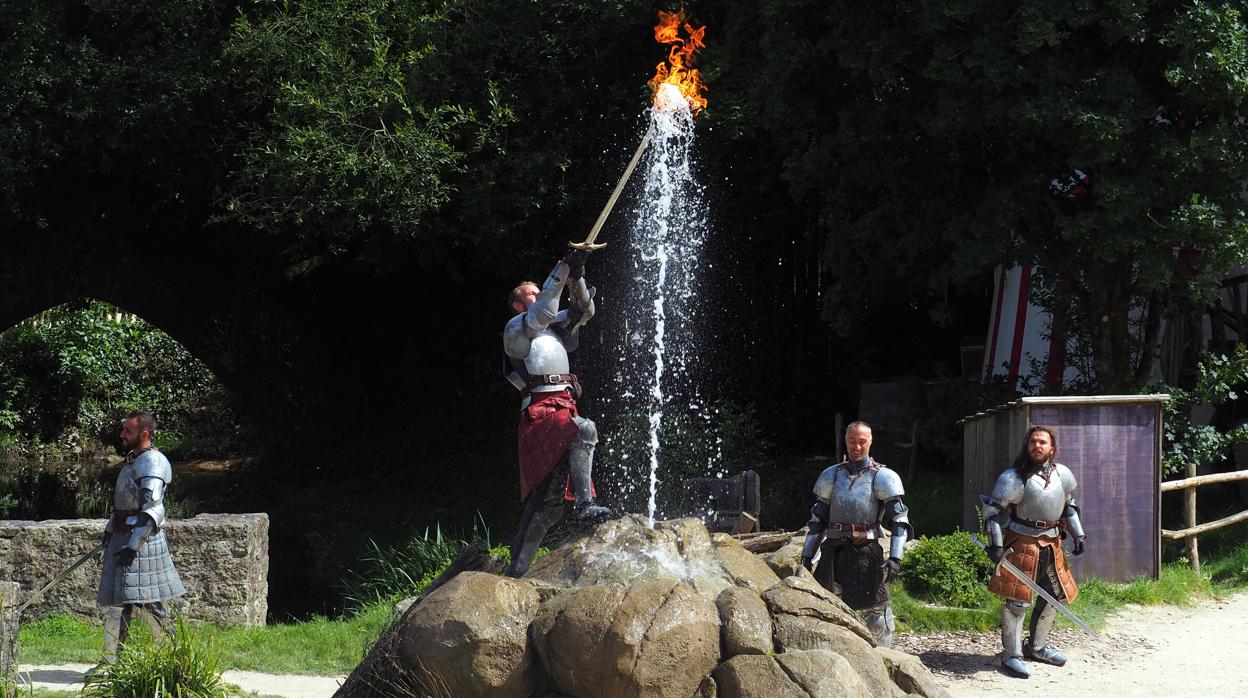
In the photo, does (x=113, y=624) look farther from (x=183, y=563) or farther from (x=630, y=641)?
(x=630, y=641)

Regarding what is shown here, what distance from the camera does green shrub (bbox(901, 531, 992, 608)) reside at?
9.30 m

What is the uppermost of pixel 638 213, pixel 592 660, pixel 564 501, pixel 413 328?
pixel 638 213

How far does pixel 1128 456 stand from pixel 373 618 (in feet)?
18.6

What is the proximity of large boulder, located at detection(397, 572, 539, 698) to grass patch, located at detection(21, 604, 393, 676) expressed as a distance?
2644 mm

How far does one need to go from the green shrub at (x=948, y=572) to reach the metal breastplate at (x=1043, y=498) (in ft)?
5.57

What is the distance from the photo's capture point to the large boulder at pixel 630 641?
17.6 feet

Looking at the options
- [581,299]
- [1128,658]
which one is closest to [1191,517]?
[1128,658]

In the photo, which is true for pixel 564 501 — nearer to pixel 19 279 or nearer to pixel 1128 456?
pixel 1128 456

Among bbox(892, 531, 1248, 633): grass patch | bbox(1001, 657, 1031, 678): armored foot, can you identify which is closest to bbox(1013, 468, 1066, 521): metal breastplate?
bbox(1001, 657, 1031, 678): armored foot

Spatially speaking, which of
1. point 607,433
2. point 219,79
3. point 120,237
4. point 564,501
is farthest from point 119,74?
point 564,501

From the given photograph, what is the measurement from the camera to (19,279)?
15.5 meters

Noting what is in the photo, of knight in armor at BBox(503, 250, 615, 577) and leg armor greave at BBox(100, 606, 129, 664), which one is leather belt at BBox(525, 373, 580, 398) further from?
leg armor greave at BBox(100, 606, 129, 664)

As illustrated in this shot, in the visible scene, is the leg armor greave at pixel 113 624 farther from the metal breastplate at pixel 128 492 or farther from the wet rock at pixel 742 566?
the wet rock at pixel 742 566

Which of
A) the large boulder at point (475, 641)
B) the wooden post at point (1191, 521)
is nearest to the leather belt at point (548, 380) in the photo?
the large boulder at point (475, 641)
